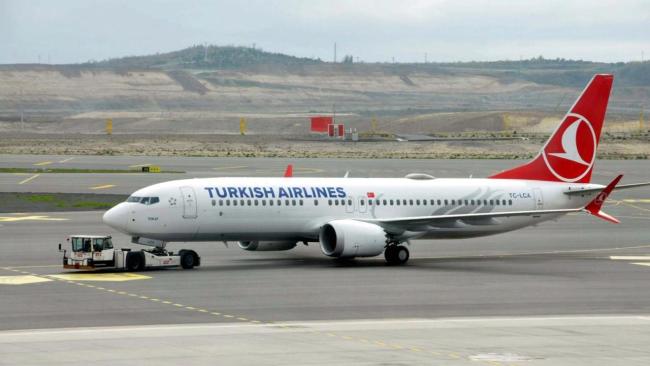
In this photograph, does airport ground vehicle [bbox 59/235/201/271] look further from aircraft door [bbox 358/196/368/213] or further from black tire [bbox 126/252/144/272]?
aircraft door [bbox 358/196/368/213]

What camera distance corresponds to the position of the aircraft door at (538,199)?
52.7m

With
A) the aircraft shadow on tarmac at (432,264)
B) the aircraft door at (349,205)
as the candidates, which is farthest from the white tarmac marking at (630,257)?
the aircraft door at (349,205)

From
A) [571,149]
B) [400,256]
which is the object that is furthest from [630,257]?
[400,256]

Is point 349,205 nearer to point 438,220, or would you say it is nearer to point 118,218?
point 438,220

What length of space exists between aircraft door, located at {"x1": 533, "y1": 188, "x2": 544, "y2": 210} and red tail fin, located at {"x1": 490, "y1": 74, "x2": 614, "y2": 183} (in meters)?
1.03

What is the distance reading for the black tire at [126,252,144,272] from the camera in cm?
4366

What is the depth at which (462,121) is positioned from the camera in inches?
6939

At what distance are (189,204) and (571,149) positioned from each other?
18.8 metres

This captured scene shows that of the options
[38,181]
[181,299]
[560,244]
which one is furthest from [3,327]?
[38,181]

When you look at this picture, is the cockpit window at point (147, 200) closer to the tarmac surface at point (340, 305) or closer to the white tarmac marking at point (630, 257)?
the tarmac surface at point (340, 305)

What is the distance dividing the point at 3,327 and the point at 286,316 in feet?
25.1

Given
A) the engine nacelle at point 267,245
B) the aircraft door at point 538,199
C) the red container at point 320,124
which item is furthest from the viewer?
the red container at point 320,124

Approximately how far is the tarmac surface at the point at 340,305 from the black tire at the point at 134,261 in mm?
641

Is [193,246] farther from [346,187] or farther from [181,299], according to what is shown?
[181,299]
